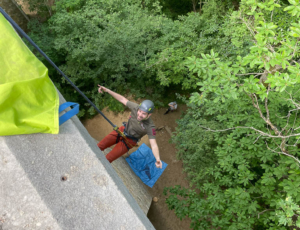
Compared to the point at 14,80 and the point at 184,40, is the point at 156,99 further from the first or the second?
the point at 14,80

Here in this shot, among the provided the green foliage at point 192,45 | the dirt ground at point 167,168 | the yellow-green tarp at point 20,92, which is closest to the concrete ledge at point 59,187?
the yellow-green tarp at point 20,92

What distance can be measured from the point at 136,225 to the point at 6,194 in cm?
134

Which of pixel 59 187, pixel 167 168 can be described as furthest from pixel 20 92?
pixel 167 168

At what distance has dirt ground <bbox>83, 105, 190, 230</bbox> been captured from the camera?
531 centimetres

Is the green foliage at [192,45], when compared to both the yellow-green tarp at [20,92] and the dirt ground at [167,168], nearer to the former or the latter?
the dirt ground at [167,168]

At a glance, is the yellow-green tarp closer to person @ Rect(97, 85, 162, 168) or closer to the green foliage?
person @ Rect(97, 85, 162, 168)

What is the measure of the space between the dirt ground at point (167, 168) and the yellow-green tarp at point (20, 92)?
4.40 m

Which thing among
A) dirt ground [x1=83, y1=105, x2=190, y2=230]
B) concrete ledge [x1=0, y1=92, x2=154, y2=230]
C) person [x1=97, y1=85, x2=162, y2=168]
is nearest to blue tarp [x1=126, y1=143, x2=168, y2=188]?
dirt ground [x1=83, y1=105, x2=190, y2=230]

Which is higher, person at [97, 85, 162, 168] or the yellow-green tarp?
the yellow-green tarp

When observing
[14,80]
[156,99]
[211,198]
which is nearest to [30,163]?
[14,80]

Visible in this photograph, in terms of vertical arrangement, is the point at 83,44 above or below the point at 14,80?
below

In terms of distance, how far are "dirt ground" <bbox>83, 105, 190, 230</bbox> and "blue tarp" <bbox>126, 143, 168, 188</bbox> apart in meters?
0.55

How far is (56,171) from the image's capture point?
6.43ft

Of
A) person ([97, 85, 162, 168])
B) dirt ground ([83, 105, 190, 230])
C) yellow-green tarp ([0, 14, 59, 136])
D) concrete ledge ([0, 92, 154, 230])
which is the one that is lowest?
dirt ground ([83, 105, 190, 230])
